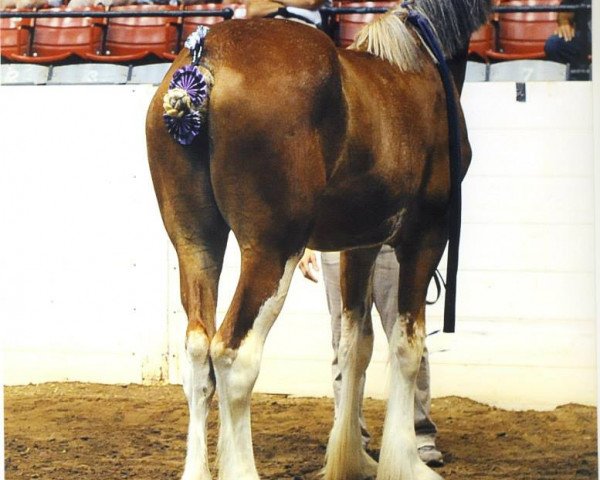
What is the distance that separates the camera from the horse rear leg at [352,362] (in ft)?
9.80

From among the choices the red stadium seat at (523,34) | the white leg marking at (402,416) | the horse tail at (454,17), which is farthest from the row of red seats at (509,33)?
the white leg marking at (402,416)

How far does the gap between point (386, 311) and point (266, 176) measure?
1042 millimetres

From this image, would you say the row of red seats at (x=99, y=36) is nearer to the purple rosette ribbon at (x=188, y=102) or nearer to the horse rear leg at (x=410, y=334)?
the horse rear leg at (x=410, y=334)

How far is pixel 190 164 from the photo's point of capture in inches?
98.2

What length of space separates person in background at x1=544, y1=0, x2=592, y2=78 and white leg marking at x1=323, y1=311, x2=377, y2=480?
116 centimetres

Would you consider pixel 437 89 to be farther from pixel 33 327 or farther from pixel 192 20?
pixel 192 20

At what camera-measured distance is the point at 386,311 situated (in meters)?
3.34

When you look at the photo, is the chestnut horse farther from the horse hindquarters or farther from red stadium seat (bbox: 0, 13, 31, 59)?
red stadium seat (bbox: 0, 13, 31, 59)

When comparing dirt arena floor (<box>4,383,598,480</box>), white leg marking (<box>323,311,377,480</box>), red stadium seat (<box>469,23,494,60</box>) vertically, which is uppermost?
red stadium seat (<box>469,23,494,60</box>)

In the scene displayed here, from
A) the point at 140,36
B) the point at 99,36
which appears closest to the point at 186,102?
the point at 99,36

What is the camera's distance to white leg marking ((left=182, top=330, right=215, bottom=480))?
2.50m

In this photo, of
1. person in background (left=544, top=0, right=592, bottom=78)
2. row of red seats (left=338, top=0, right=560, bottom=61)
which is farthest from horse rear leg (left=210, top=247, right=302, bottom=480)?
row of red seats (left=338, top=0, right=560, bottom=61)

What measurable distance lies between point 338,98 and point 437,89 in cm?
49

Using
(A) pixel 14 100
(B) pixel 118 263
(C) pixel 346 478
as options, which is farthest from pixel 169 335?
(C) pixel 346 478
